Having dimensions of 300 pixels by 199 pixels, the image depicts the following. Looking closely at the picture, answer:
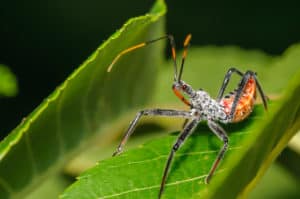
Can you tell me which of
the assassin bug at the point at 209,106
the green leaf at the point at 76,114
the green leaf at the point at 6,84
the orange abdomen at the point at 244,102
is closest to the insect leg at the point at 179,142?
the assassin bug at the point at 209,106

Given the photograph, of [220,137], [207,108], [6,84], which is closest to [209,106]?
[207,108]

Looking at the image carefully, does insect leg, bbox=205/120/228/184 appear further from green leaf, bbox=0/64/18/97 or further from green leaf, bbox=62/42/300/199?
green leaf, bbox=0/64/18/97

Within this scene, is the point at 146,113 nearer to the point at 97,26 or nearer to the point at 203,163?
the point at 203,163

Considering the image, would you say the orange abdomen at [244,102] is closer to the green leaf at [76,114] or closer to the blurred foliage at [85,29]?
the green leaf at [76,114]

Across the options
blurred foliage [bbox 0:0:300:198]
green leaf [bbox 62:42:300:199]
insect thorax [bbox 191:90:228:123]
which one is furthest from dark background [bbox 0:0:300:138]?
insect thorax [bbox 191:90:228:123]

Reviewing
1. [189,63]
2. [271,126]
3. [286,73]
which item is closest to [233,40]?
[189,63]

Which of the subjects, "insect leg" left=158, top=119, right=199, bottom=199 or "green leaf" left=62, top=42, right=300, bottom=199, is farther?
"insect leg" left=158, top=119, right=199, bottom=199

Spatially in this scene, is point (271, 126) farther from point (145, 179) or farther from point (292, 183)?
point (292, 183)
